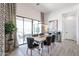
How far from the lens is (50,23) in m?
2.74

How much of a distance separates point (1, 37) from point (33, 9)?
1.22 meters

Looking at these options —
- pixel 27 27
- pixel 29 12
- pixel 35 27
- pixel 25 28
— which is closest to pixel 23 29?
pixel 25 28

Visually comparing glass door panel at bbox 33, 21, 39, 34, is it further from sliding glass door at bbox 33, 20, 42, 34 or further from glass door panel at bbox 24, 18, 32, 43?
glass door panel at bbox 24, 18, 32, 43

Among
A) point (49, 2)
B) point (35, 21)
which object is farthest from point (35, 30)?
point (49, 2)

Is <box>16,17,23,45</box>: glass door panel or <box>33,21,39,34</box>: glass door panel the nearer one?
<box>16,17,23,45</box>: glass door panel

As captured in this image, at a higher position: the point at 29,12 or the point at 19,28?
the point at 29,12

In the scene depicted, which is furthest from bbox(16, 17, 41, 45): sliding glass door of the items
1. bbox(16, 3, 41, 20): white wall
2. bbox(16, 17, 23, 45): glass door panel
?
bbox(16, 3, 41, 20): white wall

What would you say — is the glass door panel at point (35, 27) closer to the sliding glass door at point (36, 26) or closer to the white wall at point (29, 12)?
the sliding glass door at point (36, 26)

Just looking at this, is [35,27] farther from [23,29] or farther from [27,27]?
[23,29]

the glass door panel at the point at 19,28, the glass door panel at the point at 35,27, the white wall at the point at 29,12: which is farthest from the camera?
the glass door panel at the point at 35,27

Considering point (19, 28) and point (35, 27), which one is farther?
point (35, 27)

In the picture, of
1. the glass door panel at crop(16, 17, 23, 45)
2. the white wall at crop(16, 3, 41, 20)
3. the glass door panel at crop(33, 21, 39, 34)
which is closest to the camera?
the glass door panel at crop(16, 17, 23, 45)

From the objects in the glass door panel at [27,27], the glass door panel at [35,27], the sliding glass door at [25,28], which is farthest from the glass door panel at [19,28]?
the glass door panel at [35,27]

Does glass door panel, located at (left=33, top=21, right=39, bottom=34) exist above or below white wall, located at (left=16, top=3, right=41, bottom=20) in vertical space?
below
